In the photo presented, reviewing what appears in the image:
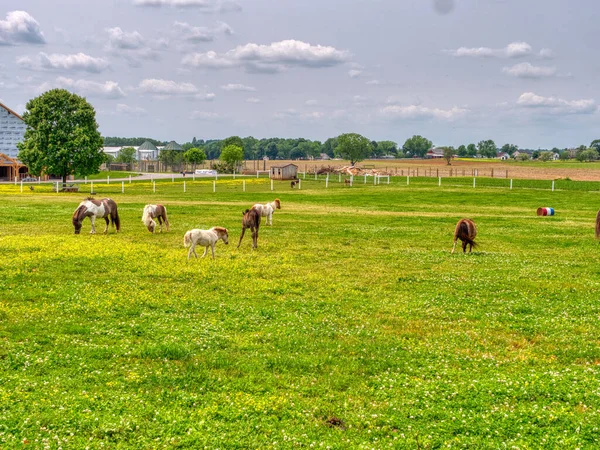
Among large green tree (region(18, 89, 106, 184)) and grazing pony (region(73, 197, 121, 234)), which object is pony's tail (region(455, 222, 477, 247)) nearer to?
grazing pony (region(73, 197, 121, 234))

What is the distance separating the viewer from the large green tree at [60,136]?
72.2m

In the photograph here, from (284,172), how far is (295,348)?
10518cm

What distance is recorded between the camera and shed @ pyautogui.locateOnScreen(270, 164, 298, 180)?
115 m

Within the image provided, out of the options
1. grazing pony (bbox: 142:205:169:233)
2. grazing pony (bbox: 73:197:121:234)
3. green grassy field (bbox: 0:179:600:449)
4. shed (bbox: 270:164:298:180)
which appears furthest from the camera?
shed (bbox: 270:164:298:180)

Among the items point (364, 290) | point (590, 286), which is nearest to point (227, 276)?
point (364, 290)

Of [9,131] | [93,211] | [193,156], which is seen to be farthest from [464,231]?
[193,156]

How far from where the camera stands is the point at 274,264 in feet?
68.1

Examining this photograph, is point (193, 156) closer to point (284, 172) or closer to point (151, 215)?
point (284, 172)

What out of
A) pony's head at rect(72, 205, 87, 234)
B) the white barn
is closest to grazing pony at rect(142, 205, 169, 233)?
pony's head at rect(72, 205, 87, 234)

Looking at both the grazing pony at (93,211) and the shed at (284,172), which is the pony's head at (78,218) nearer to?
the grazing pony at (93,211)

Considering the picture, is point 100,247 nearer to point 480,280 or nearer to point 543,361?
point 480,280

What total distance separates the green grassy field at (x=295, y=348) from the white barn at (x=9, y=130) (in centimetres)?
9761

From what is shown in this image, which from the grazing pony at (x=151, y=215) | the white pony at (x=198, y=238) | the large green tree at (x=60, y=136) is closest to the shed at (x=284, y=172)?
the large green tree at (x=60, y=136)

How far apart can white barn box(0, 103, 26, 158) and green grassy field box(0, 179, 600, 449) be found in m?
97.6
